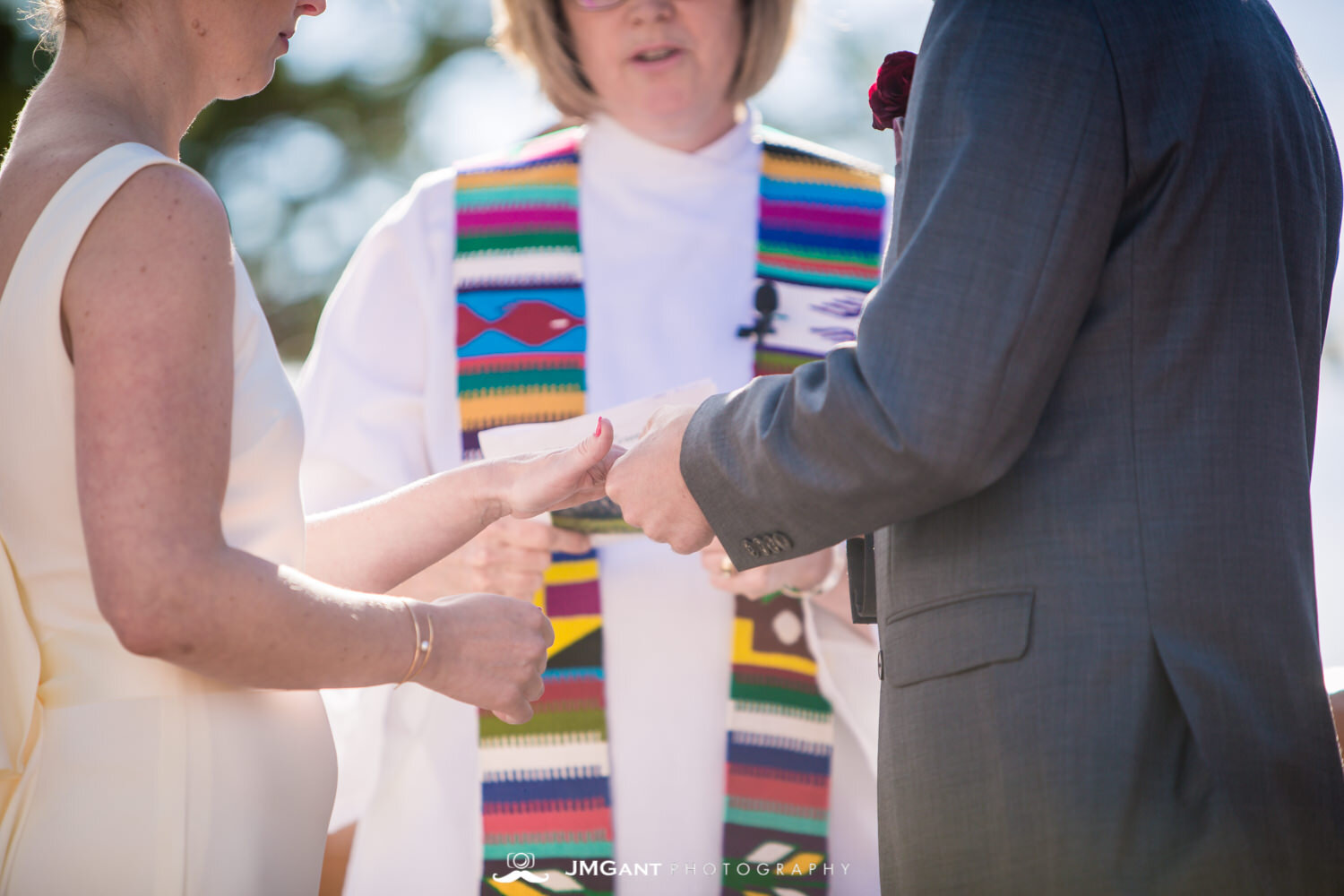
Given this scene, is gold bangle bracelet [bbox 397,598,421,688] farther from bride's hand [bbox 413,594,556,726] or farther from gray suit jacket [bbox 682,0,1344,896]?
gray suit jacket [bbox 682,0,1344,896]

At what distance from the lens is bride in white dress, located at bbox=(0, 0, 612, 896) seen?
1556mm

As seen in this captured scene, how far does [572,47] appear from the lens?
3260mm

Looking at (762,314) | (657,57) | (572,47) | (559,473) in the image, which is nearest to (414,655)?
(559,473)

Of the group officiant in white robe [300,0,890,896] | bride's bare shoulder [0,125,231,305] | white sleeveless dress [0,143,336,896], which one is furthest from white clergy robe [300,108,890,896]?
bride's bare shoulder [0,125,231,305]

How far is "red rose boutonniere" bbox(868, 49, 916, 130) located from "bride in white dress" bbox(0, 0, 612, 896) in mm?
916

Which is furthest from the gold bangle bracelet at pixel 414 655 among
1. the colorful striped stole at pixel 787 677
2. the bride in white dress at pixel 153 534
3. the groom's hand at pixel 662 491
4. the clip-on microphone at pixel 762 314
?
the clip-on microphone at pixel 762 314

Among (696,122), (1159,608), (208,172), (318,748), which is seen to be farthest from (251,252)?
(1159,608)

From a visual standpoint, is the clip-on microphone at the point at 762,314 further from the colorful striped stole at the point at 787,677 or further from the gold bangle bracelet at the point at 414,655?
the gold bangle bracelet at the point at 414,655

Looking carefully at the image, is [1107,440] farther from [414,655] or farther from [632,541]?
[632,541]

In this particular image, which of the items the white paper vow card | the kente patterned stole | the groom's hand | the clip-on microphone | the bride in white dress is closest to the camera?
the bride in white dress

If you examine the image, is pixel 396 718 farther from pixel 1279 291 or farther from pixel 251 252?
pixel 251 252

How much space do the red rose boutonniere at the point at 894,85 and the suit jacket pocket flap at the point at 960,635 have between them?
2.60 feet

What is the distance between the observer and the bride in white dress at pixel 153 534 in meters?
1.56

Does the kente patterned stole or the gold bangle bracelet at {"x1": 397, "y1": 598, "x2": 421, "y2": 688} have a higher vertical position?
the kente patterned stole
